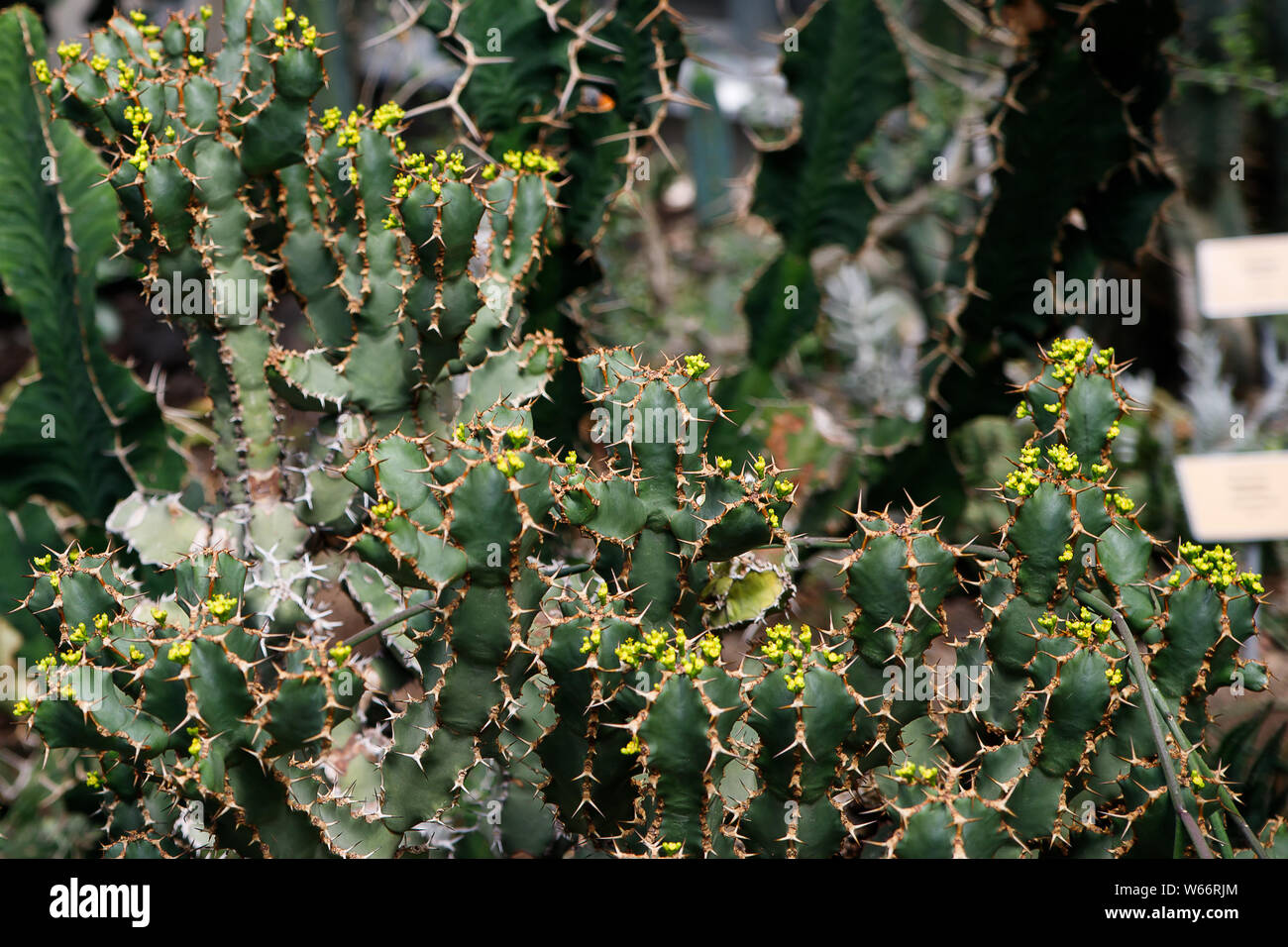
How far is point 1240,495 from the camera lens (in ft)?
8.04

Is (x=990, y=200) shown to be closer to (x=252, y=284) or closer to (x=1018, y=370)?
(x=1018, y=370)

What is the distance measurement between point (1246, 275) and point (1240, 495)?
575 mm

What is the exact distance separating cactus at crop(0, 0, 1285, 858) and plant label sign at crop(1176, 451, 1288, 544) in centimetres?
91

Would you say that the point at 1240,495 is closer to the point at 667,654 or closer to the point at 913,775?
the point at 913,775

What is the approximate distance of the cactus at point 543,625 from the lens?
4.66 ft

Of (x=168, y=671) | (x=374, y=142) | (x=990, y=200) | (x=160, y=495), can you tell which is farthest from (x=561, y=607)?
(x=990, y=200)

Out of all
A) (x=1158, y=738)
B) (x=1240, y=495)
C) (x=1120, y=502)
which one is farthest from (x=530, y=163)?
(x=1240, y=495)

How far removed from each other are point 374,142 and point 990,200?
68.8 inches

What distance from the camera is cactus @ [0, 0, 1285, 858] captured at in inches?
55.9

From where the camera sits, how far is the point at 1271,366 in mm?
4016

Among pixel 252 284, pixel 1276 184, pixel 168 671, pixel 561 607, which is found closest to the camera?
pixel 168 671

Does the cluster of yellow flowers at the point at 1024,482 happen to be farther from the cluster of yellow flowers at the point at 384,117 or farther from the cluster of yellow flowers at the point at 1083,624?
the cluster of yellow flowers at the point at 384,117

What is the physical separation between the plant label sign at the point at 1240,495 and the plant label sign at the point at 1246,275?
15.8 inches

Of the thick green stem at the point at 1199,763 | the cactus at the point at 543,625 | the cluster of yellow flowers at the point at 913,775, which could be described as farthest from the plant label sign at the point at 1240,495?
the cluster of yellow flowers at the point at 913,775
